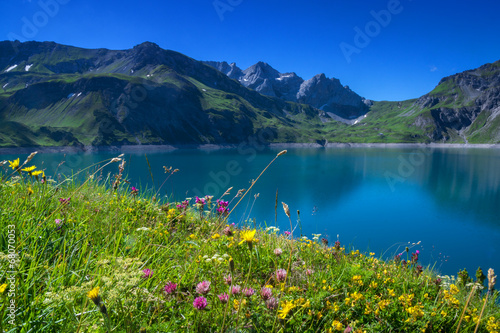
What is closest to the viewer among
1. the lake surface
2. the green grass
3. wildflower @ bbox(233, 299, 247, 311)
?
the green grass

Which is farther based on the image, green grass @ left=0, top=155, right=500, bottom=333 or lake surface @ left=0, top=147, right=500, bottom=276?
lake surface @ left=0, top=147, right=500, bottom=276

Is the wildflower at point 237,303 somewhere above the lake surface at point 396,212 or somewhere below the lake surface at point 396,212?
above

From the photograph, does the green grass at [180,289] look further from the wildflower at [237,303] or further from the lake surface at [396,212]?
the lake surface at [396,212]

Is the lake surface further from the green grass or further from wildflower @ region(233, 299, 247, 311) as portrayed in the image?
wildflower @ region(233, 299, 247, 311)

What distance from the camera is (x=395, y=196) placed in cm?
4147

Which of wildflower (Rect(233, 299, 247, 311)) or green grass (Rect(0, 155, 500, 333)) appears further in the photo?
wildflower (Rect(233, 299, 247, 311))

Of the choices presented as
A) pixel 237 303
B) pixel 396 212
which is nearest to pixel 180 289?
pixel 237 303

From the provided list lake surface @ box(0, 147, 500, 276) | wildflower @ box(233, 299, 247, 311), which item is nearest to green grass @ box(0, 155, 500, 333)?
wildflower @ box(233, 299, 247, 311)

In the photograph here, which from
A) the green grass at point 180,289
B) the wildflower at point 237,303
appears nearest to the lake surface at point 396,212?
the green grass at point 180,289

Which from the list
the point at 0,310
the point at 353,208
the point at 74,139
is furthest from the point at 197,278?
the point at 74,139

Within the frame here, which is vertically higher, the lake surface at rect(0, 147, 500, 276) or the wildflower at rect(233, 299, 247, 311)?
the wildflower at rect(233, 299, 247, 311)

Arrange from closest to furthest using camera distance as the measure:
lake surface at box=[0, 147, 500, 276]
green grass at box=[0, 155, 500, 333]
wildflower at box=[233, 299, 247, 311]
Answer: green grass at box=[0, 155, 500, 333] → wildflower at box=[233, 299, 247, 311] → lake surface at box=[0, 147, 500, 276]

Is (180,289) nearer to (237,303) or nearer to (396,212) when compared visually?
(237,303)

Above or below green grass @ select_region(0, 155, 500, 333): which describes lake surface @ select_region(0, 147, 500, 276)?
below
